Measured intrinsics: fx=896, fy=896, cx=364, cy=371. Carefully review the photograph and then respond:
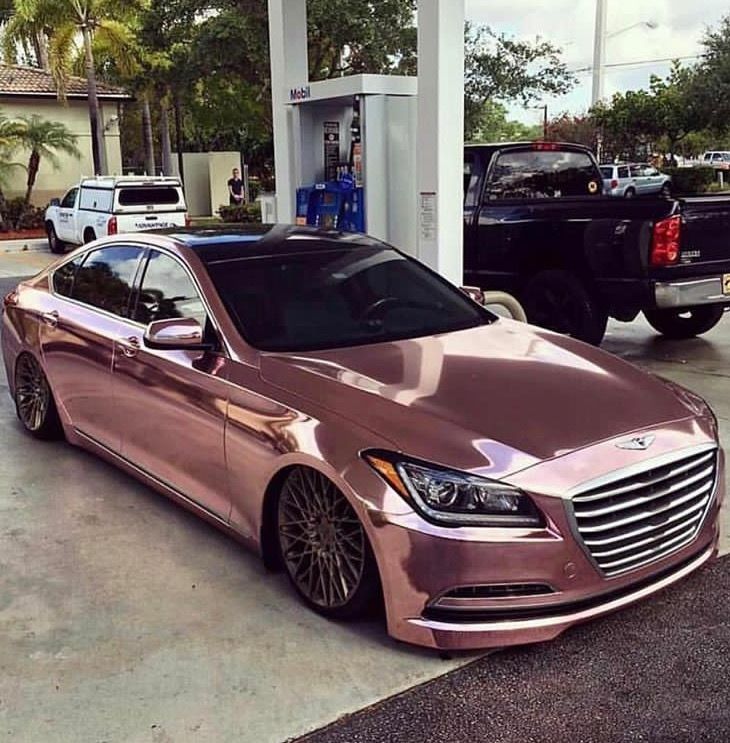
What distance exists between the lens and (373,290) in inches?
178

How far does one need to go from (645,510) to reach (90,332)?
10.2ft

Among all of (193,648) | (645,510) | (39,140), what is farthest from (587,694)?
(39,140)

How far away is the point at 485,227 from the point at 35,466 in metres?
4.81

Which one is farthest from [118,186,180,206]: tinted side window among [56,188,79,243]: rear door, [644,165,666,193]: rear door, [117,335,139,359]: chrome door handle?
[644,165,666,193]: rear door

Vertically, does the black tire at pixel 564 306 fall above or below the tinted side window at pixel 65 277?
below

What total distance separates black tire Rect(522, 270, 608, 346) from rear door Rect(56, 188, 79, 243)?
12126mm

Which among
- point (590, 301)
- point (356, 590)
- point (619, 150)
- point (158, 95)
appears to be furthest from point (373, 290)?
point (619, 150)

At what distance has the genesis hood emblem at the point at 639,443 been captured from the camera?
3230 mm

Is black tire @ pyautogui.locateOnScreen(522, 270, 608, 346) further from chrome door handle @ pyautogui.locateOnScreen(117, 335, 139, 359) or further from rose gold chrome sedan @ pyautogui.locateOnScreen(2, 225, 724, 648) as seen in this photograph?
chrome door handle @ pyautogui.locateOnScreen(117, 335, 139, 359)

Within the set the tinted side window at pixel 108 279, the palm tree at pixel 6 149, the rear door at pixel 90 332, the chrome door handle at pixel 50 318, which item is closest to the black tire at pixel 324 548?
the rear door at pixel 90 332

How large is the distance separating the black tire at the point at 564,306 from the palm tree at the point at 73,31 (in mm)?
16921

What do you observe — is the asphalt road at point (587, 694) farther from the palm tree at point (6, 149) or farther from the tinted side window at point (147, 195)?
the palm tree at point (6, 149)

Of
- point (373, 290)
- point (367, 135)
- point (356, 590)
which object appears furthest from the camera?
point (367, 135)

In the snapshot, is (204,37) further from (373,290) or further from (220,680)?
(220,680)
